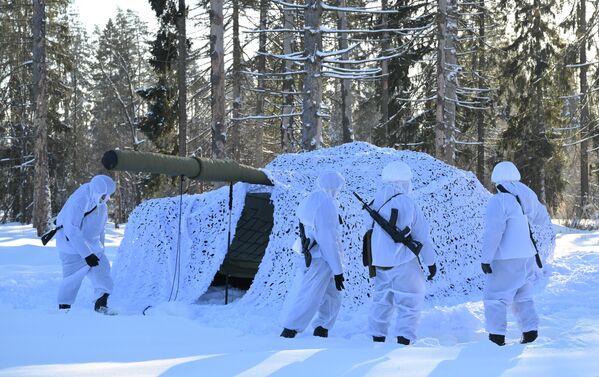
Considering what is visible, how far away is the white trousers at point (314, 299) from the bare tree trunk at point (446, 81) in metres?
10.2

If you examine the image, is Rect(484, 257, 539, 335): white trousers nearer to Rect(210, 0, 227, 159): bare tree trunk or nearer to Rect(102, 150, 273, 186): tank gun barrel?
Rect(102, 150, 273, 186): tank gun barrel

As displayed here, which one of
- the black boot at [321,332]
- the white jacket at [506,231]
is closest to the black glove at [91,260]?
the black boot at [321,332]

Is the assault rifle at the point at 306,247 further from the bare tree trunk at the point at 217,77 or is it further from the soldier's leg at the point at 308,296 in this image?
the bare tree trunk at the point at 217,77

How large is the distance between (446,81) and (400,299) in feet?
36.4

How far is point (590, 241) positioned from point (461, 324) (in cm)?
769

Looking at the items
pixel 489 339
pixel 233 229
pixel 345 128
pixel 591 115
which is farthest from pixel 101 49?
pixel 489 339

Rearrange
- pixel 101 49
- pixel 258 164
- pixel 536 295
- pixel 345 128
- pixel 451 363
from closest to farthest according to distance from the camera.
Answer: pixel 451 363, pixel 536 295, pixel 345 128, pixel 258 164, pixel 101 49

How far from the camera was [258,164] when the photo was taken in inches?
848

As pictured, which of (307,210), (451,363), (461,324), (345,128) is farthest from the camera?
(345,128)

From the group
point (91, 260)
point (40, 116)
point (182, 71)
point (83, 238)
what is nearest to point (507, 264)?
point (91, 260)

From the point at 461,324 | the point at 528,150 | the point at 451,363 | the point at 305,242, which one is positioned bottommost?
the point at 461,324

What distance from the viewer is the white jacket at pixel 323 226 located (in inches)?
232

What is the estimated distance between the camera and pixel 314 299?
598 centimetres

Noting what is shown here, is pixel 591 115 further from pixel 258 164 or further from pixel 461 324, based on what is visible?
pixel 258 164
